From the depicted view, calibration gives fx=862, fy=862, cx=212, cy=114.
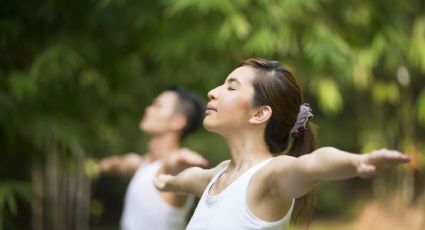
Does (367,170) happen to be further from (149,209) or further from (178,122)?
(178,122)

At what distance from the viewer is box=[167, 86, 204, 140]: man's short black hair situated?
13.7ft

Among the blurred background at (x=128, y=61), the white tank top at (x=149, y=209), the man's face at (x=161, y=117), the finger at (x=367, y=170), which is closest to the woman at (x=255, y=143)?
the finger at (x=367, y=170)

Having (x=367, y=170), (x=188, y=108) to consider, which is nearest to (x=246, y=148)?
(x=367, y=170)

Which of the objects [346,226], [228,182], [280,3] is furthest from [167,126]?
[346,226]

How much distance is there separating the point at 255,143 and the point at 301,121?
13cm

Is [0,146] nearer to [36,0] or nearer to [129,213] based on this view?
[36,0]

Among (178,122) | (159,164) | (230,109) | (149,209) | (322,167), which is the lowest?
(149,209)

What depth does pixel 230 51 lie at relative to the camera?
5406 mm

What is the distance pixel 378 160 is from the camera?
155 centimetres

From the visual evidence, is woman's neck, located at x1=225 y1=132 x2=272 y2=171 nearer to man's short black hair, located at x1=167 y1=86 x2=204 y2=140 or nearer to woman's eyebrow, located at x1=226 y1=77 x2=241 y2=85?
woman's eyebrow, located at x1=226 y1=77 x2=241 y2=85

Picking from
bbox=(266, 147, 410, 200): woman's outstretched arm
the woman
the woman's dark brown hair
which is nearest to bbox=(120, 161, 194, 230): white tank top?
the woman

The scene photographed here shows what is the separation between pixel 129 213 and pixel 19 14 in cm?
229

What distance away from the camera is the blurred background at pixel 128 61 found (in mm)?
5242

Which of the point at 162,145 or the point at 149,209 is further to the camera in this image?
the point at 162,145
